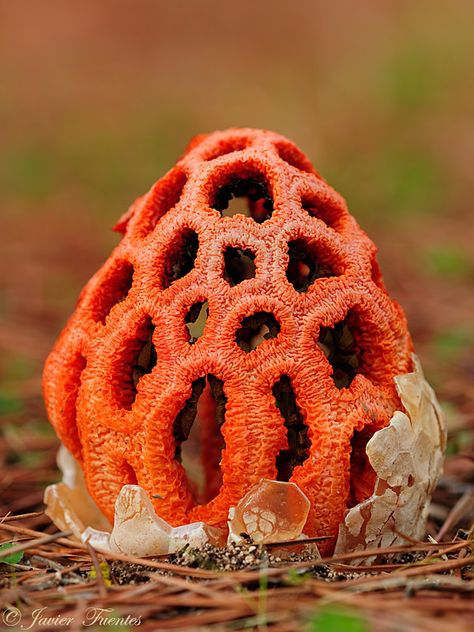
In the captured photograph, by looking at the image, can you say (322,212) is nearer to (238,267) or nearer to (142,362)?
(238,267)

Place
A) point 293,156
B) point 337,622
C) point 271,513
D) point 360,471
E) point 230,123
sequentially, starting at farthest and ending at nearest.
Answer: point 230,123 < point 293,156 < point 360,471 < point 271,513 < point 337,622

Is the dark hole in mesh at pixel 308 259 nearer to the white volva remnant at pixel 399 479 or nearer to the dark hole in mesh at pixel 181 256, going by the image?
the dark hole in mesh at pixel 181 256

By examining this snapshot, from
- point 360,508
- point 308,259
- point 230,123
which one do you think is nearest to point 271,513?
point 360,508

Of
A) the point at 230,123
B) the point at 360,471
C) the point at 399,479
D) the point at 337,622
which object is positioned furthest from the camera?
the point at 230,123

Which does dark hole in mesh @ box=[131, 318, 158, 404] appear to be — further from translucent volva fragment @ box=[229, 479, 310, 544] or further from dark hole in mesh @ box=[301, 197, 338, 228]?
dark hole in mesh @ box=[301, 197, 338, 228]

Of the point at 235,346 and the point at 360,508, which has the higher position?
the point at 235,346

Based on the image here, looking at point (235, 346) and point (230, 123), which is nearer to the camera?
point (235, 346)

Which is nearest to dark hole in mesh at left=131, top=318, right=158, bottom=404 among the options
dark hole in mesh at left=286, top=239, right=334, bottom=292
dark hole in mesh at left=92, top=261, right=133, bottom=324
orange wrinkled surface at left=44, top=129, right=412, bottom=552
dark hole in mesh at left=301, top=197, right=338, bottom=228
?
orange wrinkled surface at left=44, top=129, right=412, bottom=552

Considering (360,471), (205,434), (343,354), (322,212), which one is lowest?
(360,471)

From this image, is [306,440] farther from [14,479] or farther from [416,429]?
[14,479]
